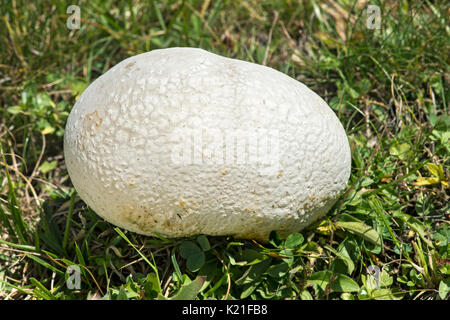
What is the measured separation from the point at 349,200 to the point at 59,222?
163 cm

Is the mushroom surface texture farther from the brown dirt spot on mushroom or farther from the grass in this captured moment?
the grass

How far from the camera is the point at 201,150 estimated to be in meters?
1.79

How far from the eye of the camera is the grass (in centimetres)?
204

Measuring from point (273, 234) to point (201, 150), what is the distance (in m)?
0.56

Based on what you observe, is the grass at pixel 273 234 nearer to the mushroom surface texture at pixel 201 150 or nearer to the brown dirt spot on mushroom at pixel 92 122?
the mushroom surface texture at pixel 201 150

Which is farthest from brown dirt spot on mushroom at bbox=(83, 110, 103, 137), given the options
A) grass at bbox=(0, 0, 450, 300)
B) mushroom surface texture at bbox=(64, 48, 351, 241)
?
grass at bbox=(0, 0, 450, 300)

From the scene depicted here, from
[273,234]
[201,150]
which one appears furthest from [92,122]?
[273,234]

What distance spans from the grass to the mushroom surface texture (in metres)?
0.18

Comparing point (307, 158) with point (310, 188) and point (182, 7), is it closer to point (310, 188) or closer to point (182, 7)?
point (310, 188)

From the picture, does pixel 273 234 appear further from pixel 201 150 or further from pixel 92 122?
pixel 92 122

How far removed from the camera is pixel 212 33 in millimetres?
3121

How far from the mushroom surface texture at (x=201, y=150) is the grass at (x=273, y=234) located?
0.18m

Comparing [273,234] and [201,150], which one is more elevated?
[201,150]

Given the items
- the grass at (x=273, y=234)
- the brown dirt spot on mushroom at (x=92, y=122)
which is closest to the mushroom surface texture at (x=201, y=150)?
the brown dirt spot on mushroom at (x=92, y=122)
